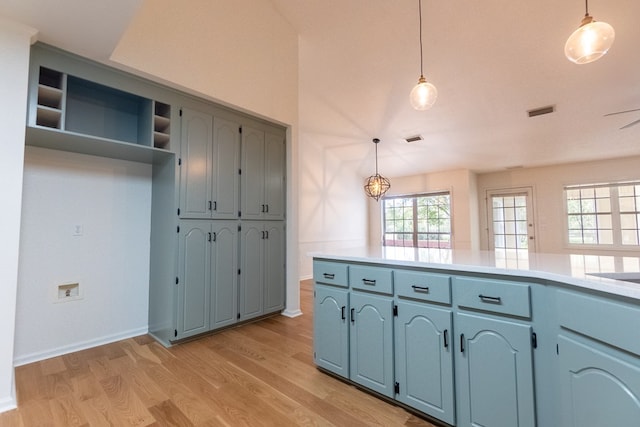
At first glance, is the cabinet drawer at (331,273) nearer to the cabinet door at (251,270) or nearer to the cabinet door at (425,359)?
the cabinet door at (425,359)

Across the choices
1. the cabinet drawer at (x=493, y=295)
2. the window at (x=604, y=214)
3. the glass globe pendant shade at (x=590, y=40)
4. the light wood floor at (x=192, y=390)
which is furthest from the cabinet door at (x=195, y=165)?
the window at (x=604, y=214)

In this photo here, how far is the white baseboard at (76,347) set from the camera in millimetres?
2330

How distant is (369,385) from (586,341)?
1.21 meters

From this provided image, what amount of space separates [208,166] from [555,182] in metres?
7.12

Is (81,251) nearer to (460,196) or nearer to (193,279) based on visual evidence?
(193,279)

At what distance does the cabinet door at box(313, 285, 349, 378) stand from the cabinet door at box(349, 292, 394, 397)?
0.18 ft

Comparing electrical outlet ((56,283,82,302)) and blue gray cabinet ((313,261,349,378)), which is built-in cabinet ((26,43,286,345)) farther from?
blue gray cabinet ((313,261,349,378))

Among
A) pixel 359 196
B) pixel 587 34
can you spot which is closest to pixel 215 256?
pixel 587 34

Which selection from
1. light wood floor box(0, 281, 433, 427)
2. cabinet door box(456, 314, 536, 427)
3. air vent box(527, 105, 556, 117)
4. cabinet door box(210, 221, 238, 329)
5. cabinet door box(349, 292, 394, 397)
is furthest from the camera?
air vent box(527, 105, 556, 117)

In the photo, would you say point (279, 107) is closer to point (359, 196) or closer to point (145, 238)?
point (145, 238)

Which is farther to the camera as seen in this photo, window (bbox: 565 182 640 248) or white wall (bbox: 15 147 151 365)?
window (bbox: 565 182 640 248)

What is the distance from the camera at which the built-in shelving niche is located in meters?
2.51

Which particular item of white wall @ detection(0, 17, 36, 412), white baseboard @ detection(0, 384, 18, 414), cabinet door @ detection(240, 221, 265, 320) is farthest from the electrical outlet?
cabinet door @ detection(240, 221, 265, 320)

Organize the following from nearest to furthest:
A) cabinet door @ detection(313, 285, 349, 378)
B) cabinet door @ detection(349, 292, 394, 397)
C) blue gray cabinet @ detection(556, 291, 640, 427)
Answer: blue gray cabinet @ detection(556, 291, 640, 427), cabinet door @ detection(349, 292, 394, 397), cabinet door @ detection(313, 285, 349, 378)
